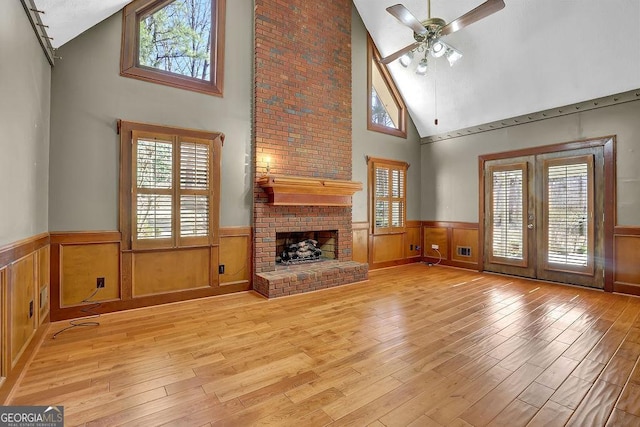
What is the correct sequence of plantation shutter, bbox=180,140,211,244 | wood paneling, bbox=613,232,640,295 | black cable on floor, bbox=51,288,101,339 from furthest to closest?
wood paneling, bbox=613,232,640,295 < plantation shutter, bbox=180,140,211,244 < black cable on floor, bbox=51,288,101,339

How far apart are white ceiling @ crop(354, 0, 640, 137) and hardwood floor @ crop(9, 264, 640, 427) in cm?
308

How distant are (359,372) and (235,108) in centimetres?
360

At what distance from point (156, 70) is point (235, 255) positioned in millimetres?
2529

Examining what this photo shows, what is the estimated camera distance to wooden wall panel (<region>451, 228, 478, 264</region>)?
5676 mm

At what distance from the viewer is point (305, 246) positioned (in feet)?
16.4

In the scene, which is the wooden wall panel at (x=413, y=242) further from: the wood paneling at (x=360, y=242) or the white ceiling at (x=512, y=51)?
the white ceiling at (x=512, y=51)

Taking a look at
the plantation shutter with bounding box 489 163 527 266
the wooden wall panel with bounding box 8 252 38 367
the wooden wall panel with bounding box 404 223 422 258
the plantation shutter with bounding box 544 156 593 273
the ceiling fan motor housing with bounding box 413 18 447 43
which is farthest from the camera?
the wooden wall panel with bounding box 404 223 422 258

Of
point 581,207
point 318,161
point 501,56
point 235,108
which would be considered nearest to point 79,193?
point 235,108

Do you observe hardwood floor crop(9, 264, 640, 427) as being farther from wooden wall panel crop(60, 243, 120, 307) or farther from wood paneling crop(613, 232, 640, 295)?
wood paneling crop(613, 232, 640, 295)

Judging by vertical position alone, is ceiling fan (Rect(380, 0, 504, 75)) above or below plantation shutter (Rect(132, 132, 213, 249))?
above

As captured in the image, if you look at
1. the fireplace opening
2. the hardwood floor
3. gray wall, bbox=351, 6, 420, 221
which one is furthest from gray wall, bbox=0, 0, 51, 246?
gray wall, bbox=351, 6, 420, 221

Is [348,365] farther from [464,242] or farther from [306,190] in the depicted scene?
[464,242]

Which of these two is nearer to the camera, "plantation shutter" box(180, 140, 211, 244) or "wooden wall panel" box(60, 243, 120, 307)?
"wooden wall panel" box(60, 243, 120, 307)

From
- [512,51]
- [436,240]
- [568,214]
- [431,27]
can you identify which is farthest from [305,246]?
[512,51]
